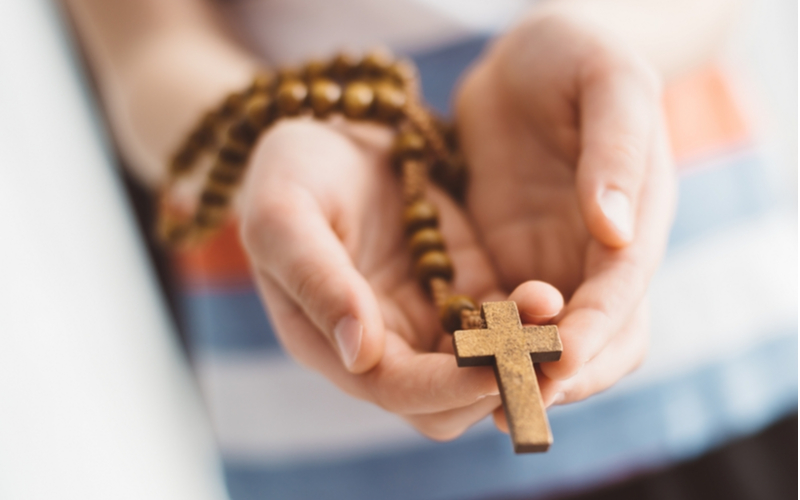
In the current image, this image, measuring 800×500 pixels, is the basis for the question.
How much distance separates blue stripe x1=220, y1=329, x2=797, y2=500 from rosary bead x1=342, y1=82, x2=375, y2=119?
0.50 metres

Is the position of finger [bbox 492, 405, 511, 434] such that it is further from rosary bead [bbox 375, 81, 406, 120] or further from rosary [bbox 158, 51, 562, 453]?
rosary bead [bbox 375, 81, 406, 120]

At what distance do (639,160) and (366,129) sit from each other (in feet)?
1.23

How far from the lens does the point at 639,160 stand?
569 mm

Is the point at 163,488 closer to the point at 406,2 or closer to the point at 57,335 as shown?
the point at 57,335

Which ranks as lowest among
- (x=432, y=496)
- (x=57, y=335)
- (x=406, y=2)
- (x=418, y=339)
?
(x=432, y=496)

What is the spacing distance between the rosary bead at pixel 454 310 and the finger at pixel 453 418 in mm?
74

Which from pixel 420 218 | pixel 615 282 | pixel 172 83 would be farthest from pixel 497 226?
pixel 172 83

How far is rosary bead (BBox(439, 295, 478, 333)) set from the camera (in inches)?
21.5

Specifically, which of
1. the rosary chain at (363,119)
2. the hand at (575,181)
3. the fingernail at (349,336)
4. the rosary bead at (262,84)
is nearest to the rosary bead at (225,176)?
the rosary chain at (363,119)

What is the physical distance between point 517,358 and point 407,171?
0.35 metres

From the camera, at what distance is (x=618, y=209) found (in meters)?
0.54

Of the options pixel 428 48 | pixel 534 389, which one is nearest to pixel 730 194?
pixel 428 48

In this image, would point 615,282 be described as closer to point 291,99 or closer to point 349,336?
point 349,336

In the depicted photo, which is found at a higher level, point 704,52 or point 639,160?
point 704,52
